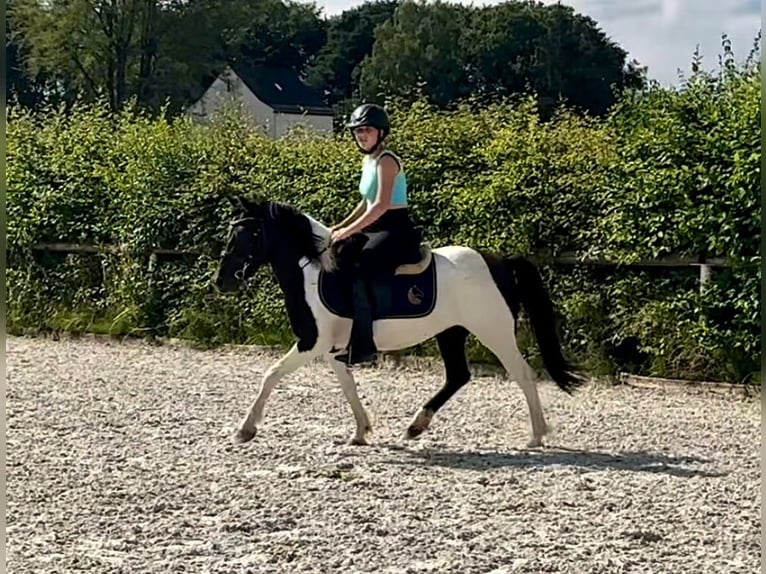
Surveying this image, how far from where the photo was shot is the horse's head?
25.6 ft

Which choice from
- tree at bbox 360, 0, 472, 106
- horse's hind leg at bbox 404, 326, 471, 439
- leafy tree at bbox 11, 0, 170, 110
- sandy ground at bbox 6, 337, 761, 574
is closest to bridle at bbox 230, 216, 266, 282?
sandy ground at bbox 6, 337, 761, 574

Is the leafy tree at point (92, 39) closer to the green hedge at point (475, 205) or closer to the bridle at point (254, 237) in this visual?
the green hedge at point (475, 205)

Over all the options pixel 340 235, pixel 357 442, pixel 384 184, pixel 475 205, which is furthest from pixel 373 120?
pixel 475 205

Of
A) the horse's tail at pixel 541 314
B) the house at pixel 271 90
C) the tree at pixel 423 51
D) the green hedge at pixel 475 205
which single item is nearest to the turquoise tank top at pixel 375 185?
the horse's tail at pixel 541 314

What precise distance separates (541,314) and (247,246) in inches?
79.2

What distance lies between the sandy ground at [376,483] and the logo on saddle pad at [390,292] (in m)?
0.89

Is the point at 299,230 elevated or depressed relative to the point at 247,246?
elevated

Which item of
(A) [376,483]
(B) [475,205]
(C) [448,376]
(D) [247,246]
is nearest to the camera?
(A) [376,483]

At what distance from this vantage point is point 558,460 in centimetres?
731

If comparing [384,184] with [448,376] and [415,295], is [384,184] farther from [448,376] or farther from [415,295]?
[448,376]

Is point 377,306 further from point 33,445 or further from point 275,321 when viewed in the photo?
point 275,321

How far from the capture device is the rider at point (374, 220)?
7332mm

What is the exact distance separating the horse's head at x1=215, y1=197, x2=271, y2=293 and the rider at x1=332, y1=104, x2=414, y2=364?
0.48 meters

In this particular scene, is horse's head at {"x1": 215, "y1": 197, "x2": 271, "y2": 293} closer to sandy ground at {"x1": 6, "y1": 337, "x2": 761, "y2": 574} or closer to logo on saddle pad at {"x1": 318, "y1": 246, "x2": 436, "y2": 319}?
logo on saddle pad at {"x1": 318, "y1": 246, "x2": 436, "y2": 319}
